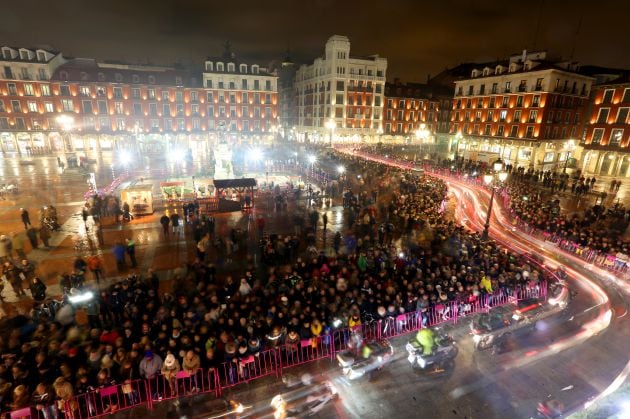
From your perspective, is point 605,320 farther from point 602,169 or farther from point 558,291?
point 602,169

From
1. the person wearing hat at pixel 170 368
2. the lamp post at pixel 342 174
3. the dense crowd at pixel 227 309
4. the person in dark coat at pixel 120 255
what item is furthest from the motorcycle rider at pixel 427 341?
the lamp post at pixel 342 174

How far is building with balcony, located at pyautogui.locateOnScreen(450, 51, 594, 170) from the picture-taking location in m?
45.6

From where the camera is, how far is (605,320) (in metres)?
12.1

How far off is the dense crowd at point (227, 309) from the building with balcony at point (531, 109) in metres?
33.8

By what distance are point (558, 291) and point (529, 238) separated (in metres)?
6.97

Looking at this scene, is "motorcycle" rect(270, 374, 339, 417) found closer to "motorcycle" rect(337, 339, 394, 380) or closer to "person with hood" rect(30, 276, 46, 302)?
"motorcycle" rect(337, 339, 394, 380)

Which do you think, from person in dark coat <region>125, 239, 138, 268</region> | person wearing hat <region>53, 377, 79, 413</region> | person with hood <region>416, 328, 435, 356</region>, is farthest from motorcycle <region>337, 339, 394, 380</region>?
person in dark coat <region>125, 239, 138, 268</region>

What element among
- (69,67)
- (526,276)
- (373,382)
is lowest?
(373,382)

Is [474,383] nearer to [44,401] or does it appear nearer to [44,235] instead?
[44,401]

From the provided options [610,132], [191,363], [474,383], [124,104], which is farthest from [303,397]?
[124,104]

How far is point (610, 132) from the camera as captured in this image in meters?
40.9

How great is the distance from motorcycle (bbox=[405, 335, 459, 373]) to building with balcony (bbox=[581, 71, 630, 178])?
4537cm

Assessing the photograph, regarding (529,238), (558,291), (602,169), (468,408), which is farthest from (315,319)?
(602,169)

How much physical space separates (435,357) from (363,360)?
208 centimetres
